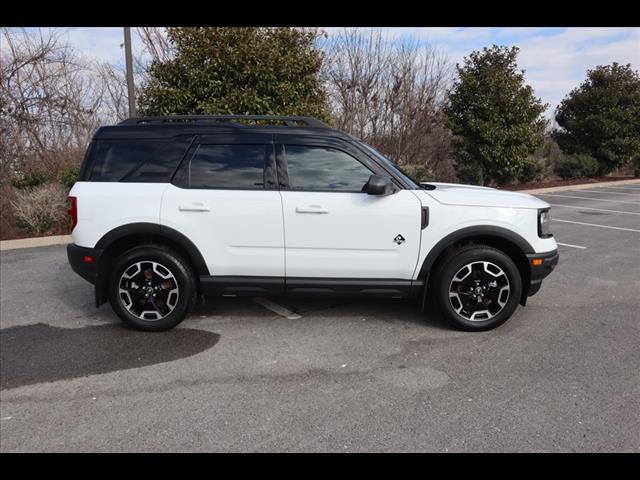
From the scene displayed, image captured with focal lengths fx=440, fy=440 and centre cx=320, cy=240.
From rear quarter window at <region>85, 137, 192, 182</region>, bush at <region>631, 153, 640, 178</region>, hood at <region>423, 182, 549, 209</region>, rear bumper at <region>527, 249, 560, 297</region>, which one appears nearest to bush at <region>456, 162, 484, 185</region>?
hood at <region>423, 182, 549, 209</region>

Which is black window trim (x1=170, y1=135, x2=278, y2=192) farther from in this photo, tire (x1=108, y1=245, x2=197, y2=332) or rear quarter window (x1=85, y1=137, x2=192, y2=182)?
tire (x1=108, y1=245, x2=197, y2=332)

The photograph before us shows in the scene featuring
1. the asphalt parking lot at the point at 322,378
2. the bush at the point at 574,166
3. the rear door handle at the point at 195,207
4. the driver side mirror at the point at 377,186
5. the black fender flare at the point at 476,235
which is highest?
the bush at the point at 574,166

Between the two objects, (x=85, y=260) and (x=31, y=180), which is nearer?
(x=85, y=260)

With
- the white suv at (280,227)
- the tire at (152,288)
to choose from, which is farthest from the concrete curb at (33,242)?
the tire at (152,288)

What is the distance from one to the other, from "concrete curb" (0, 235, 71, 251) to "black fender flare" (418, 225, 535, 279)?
7.26 meters

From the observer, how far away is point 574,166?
2053 centimetres

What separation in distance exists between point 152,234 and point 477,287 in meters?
2.95

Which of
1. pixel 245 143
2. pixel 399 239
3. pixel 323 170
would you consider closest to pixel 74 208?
Answer: pixel 245 143

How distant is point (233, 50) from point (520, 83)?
10.8 m

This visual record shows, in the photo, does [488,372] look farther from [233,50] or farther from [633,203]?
[633,203]

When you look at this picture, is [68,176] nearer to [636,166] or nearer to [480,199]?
[480,199]

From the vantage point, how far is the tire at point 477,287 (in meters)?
3.88

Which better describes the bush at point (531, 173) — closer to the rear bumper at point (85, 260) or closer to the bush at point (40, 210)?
the bush at point (40, 210)

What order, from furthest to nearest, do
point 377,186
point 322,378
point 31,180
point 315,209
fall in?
point 31,180 → point 315,209 → point 377,186 → point 322,378
